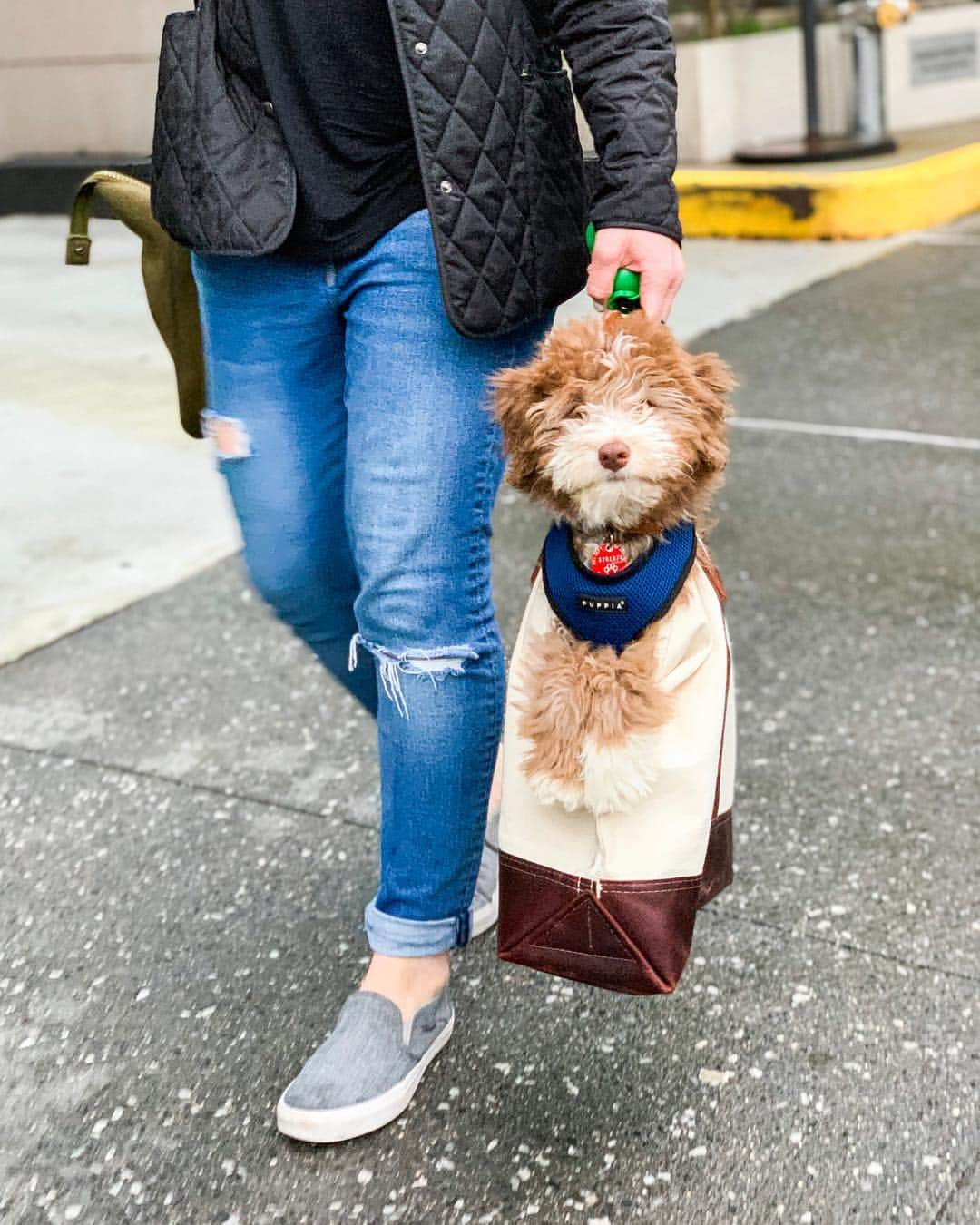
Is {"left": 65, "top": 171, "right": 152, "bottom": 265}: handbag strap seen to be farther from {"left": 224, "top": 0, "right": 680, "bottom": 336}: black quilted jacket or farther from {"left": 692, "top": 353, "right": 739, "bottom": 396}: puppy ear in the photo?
{"left": 692, "top": 353, "right": 739, "bottom": 396}: puppy ear

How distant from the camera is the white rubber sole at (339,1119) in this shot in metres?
2.16

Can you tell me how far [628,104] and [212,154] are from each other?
55cm

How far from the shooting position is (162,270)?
2.54 m

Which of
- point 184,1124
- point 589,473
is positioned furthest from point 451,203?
point 184,1124

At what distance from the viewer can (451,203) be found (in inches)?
78.4

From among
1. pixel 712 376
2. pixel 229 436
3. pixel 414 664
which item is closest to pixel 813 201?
pixel 229 436

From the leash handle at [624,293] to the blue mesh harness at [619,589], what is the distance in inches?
11.0

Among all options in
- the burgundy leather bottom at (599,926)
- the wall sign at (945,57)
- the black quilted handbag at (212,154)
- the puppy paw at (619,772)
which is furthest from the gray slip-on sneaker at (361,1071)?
the wall sign at (945,57)

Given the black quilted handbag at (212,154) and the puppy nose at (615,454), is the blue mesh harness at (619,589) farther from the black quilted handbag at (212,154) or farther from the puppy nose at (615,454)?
the black quilted handbag at (212,154)

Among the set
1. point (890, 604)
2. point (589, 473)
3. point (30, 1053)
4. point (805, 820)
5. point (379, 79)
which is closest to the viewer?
point (589, 473)

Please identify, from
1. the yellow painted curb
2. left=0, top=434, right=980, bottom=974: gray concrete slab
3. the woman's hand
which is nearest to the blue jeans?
the woman's hand

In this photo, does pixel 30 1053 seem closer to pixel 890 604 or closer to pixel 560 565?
pixel 560 565

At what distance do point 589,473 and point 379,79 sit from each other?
635mm

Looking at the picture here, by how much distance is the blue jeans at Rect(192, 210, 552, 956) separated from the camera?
209 centimetres
